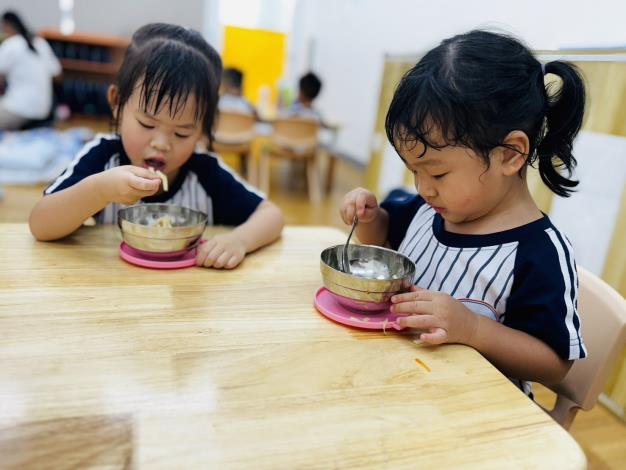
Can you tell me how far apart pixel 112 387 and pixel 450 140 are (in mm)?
576

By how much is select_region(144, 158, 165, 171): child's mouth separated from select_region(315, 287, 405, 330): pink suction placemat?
1.65ft

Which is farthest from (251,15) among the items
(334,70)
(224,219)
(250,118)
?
(224,219)

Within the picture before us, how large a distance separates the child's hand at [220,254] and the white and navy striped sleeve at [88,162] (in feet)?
1.08

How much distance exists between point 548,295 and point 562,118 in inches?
12.3

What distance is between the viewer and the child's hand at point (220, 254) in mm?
882

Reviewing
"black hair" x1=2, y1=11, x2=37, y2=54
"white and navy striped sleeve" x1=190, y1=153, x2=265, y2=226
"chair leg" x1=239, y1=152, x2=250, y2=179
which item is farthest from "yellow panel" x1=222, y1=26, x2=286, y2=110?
"white and navy striped sleeve" x1=190, y1=153, x2=265, y2=226

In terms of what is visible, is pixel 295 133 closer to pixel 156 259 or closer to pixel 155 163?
pixel 155 163

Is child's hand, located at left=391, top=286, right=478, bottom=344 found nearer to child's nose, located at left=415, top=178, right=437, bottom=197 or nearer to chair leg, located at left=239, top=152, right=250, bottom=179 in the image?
child's nose, located at left=415, top=178, right=437, bottom=197

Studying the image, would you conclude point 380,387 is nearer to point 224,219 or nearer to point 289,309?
point 289,309

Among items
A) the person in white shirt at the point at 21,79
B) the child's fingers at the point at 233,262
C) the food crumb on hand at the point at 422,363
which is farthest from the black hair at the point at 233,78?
the food crumb on hand at the point at 422,363

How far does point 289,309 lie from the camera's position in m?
0.75

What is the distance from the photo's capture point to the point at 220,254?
89 cm

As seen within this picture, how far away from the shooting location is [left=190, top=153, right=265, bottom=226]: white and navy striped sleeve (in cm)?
121

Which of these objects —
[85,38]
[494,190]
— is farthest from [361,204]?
[85,38]
